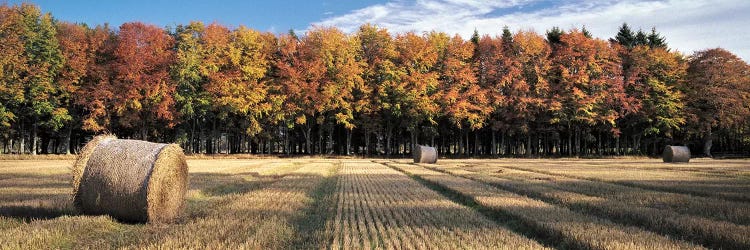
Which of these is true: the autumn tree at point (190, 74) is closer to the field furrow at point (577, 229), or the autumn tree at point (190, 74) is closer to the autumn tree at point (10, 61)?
the autumn tree at point (10, 61)

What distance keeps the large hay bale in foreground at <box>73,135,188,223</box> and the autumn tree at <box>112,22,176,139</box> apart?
4403cm

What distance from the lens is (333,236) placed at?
8.98 meters

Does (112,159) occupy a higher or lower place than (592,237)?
higher

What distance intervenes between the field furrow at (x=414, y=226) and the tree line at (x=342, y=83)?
141 ft

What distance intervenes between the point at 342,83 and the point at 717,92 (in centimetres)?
4273

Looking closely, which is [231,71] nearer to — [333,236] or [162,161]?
[162,161]

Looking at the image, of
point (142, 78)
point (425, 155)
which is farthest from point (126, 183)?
point (142, 78)

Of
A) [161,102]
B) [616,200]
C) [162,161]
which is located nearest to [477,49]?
[161,102]

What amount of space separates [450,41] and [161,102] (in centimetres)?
3165

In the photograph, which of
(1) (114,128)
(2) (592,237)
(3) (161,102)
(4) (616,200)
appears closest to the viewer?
(2) (592,237)

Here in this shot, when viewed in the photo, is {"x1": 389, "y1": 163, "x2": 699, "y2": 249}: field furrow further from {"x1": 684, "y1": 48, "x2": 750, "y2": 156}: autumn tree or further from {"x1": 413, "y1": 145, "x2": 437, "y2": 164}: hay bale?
{"x1": 684, "y1": 48, "x2": 750, "y2": 156}: autumn tree

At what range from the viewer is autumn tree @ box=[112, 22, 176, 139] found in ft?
173

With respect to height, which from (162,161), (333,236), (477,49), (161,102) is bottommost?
(333,236)

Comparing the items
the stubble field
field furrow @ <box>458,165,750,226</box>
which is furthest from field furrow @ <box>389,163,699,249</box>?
field furrow @ <box>458,165,750,226</box>
